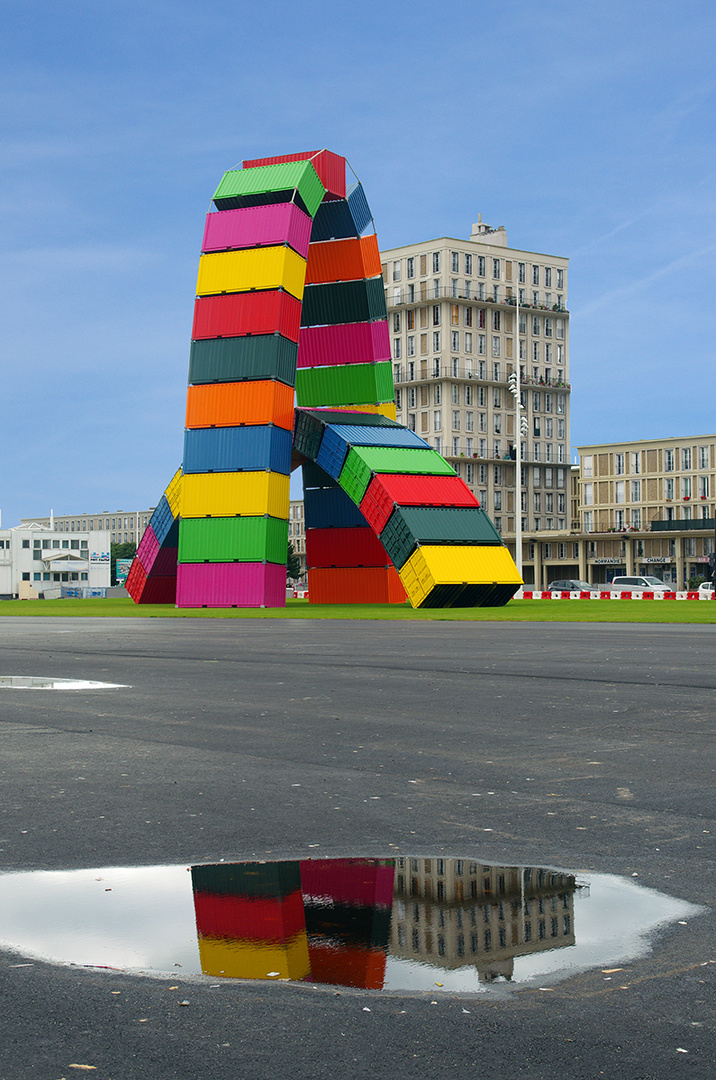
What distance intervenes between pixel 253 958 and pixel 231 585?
4831cm

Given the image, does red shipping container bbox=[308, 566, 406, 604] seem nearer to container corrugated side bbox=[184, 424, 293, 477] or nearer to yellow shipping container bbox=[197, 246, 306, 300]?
container corrugated side bbox=[184, 424, 293, 477]

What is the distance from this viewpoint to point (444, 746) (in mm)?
9852

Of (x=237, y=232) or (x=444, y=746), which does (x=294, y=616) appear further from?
(x=444, y=746)

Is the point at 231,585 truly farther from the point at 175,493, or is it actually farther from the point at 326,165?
the point at 326,165

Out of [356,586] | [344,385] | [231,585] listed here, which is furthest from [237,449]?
[356,586]

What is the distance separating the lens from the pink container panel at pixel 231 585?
170 ft

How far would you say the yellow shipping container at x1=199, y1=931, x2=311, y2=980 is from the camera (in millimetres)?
4250

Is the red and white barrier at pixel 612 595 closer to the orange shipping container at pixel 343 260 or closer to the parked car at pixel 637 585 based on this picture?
the parked car at pixel 637 585

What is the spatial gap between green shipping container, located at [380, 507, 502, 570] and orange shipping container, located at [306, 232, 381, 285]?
14.3 meters

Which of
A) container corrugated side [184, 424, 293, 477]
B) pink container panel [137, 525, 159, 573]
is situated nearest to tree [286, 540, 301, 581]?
pink container panel [137, 525, 159, 573]

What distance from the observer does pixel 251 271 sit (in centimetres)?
5225

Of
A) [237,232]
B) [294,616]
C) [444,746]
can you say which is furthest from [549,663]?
[237,232]

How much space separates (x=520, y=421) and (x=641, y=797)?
66354mm

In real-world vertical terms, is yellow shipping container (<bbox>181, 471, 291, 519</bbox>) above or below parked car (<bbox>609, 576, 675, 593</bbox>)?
above
